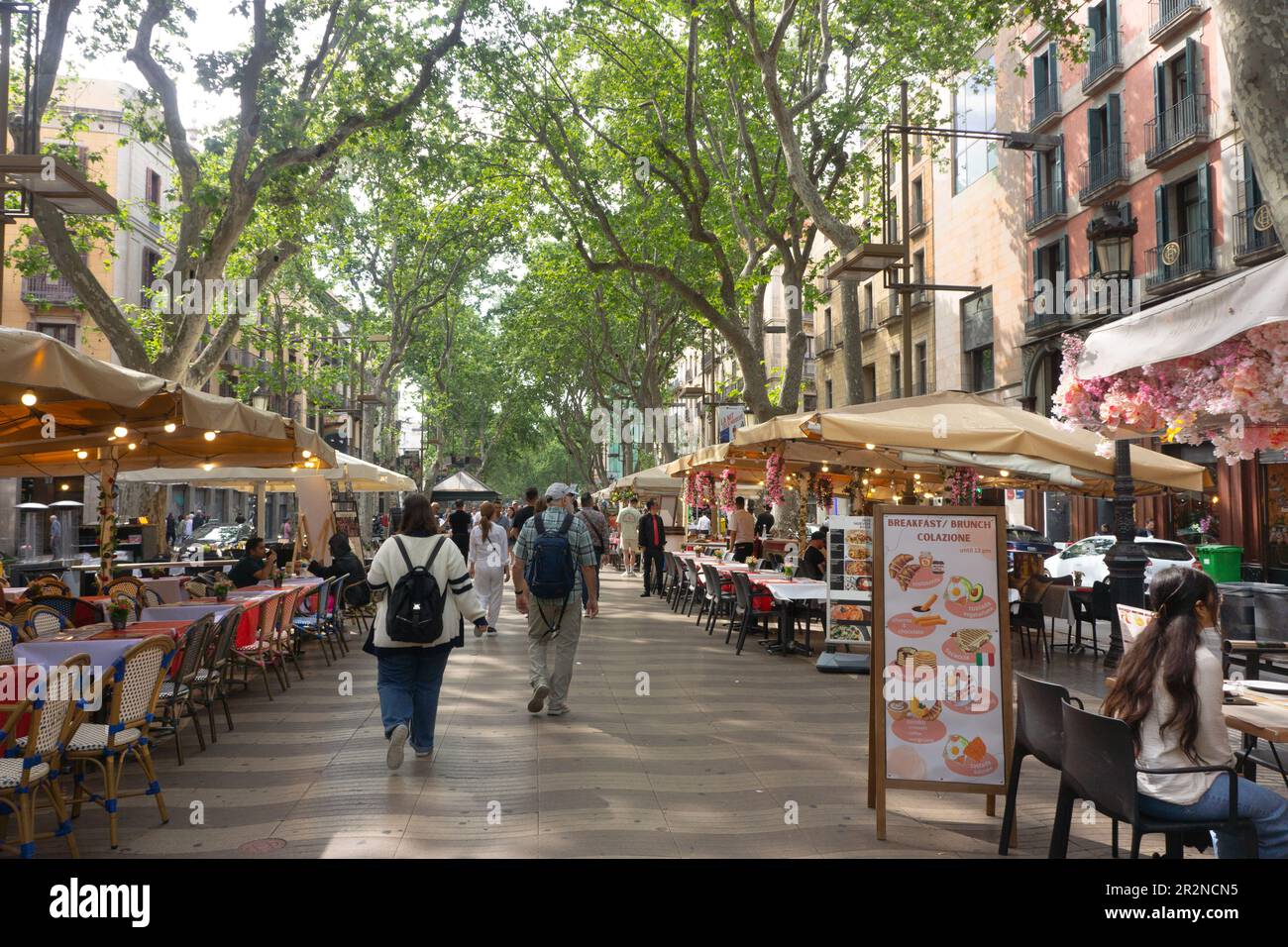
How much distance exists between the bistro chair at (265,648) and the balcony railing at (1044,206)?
964 inches

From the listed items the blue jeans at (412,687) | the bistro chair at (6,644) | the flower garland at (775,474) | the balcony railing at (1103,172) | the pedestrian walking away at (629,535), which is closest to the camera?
the bistro chair at (6,644)

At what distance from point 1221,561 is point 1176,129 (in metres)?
10.0

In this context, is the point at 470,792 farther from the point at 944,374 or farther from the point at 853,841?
the point at 944,374

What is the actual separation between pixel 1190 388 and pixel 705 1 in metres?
12.0

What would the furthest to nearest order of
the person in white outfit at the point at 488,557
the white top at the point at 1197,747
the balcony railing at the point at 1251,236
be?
the balcony railing at the point at 1251,236
the person in white outfit at the point at 488,557
the white top at the point at 1197,747

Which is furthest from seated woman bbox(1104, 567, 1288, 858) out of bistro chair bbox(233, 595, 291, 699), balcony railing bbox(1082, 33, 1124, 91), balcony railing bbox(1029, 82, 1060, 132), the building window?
the building window

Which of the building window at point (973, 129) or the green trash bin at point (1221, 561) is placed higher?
the building window at point (973, 129)

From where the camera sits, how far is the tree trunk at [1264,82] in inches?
198

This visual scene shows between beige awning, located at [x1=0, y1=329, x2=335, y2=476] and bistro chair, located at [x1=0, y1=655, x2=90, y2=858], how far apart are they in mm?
1751

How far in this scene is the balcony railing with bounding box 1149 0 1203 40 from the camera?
2188cm

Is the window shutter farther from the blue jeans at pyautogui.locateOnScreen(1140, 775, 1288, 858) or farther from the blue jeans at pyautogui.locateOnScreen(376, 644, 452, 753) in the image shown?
the blue jeans at pyautogui.locateOnScreen(1140, 775, 1288, 858)

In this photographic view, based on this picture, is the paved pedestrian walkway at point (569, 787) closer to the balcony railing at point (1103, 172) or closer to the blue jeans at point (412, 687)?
the blue jeans at point (412, 687)

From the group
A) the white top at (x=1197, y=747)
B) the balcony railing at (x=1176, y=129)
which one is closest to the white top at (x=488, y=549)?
the white top at (x=1197, y=747)

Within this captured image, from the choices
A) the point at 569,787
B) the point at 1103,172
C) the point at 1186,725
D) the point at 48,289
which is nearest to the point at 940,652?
the point at 1186,725
